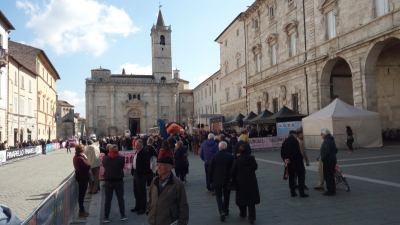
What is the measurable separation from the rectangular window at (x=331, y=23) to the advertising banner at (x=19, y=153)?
25083 millimetres

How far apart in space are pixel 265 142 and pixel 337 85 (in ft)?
24.6

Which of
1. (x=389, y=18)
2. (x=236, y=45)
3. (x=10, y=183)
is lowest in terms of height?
(x=10, y=183)

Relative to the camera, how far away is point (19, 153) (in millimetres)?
32625

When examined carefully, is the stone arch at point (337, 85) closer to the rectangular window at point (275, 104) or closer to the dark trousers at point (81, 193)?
the rectangular window at point (275, 104)

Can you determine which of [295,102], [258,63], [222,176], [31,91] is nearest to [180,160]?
[222,176]

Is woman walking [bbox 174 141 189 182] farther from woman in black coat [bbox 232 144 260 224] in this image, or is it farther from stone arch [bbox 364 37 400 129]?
stone arch [bbox 364 37 400 129]

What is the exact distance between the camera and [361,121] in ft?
70.7

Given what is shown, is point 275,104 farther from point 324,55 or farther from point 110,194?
point 110,194

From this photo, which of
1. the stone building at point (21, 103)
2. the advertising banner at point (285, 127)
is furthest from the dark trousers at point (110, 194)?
the stone building at point (21, 103)

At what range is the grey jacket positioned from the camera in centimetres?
441

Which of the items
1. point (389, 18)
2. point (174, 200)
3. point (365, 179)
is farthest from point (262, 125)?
point (174, 200)

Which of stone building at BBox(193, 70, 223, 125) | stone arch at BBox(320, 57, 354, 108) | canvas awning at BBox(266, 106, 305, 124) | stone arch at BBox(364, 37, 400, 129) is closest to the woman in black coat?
canvas awning at BBox(266, 106, 305, 124)

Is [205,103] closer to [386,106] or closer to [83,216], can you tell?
[386,106]

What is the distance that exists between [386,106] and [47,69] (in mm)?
54062
